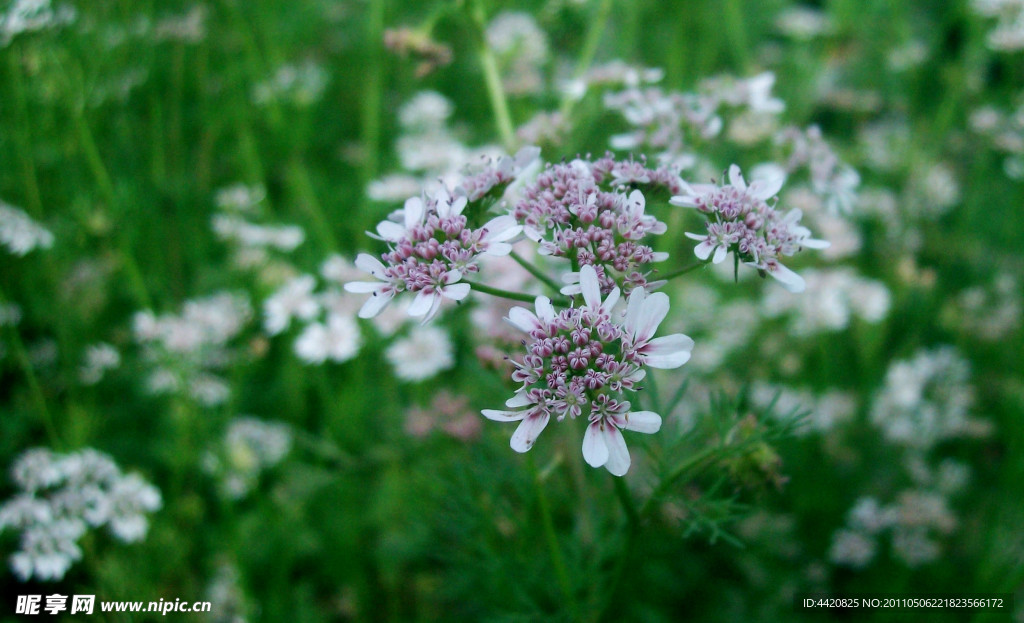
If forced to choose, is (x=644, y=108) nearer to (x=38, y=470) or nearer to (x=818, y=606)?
(x=818, y=606)

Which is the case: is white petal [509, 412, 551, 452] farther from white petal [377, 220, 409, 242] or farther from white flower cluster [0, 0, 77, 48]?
white flower cluster [0, 0, 77, 48]

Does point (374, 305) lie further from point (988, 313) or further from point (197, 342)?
point (988, 313)

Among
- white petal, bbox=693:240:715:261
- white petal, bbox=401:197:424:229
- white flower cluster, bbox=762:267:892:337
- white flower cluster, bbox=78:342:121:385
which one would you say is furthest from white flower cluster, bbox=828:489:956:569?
white flower cluster, bbox=78:342:121:385

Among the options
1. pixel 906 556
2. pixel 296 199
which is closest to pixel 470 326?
pixel 296 199

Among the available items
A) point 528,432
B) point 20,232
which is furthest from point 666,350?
point 20,232

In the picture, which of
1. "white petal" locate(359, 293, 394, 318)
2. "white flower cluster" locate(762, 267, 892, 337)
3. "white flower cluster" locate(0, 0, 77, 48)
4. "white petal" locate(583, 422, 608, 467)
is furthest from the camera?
"white flower cluster" locate(762, 267, 892, 337)
